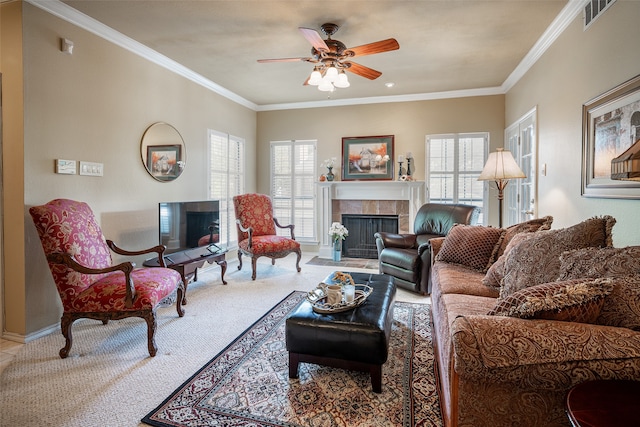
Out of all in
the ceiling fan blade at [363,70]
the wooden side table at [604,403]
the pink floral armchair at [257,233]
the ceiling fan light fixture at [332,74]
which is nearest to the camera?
the wooden side table at [604,403]

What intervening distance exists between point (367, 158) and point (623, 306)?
4.90 m

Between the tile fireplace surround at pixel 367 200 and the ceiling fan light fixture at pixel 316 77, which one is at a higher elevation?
the ceiling fan light fixture at pixel 316 77

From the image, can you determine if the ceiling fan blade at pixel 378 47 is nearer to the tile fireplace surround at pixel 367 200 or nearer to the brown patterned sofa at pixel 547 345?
the brown patterned sofa at pixel 547 345

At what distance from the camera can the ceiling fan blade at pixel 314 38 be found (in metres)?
2.58

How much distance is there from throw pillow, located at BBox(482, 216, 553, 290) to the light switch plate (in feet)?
11.8

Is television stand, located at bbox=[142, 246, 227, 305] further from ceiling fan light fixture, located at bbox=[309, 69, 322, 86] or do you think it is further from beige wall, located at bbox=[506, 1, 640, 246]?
beige wall, located at bbox=[506, 1, 640, 246]

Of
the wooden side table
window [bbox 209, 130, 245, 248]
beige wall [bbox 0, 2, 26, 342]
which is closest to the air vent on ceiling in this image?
the wooden side table

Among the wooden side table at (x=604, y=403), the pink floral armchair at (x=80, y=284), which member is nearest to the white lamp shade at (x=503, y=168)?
the wooden side table at (x=604, y=403)

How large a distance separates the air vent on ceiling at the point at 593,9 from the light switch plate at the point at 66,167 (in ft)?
14.5

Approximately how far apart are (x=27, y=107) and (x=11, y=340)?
1.89m

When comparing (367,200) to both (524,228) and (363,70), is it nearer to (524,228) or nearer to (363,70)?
(363,70)

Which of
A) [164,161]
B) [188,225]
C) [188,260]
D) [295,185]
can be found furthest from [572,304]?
[295,185]

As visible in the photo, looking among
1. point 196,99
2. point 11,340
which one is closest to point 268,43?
point 196,99

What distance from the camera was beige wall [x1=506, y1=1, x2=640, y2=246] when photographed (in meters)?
2.23
